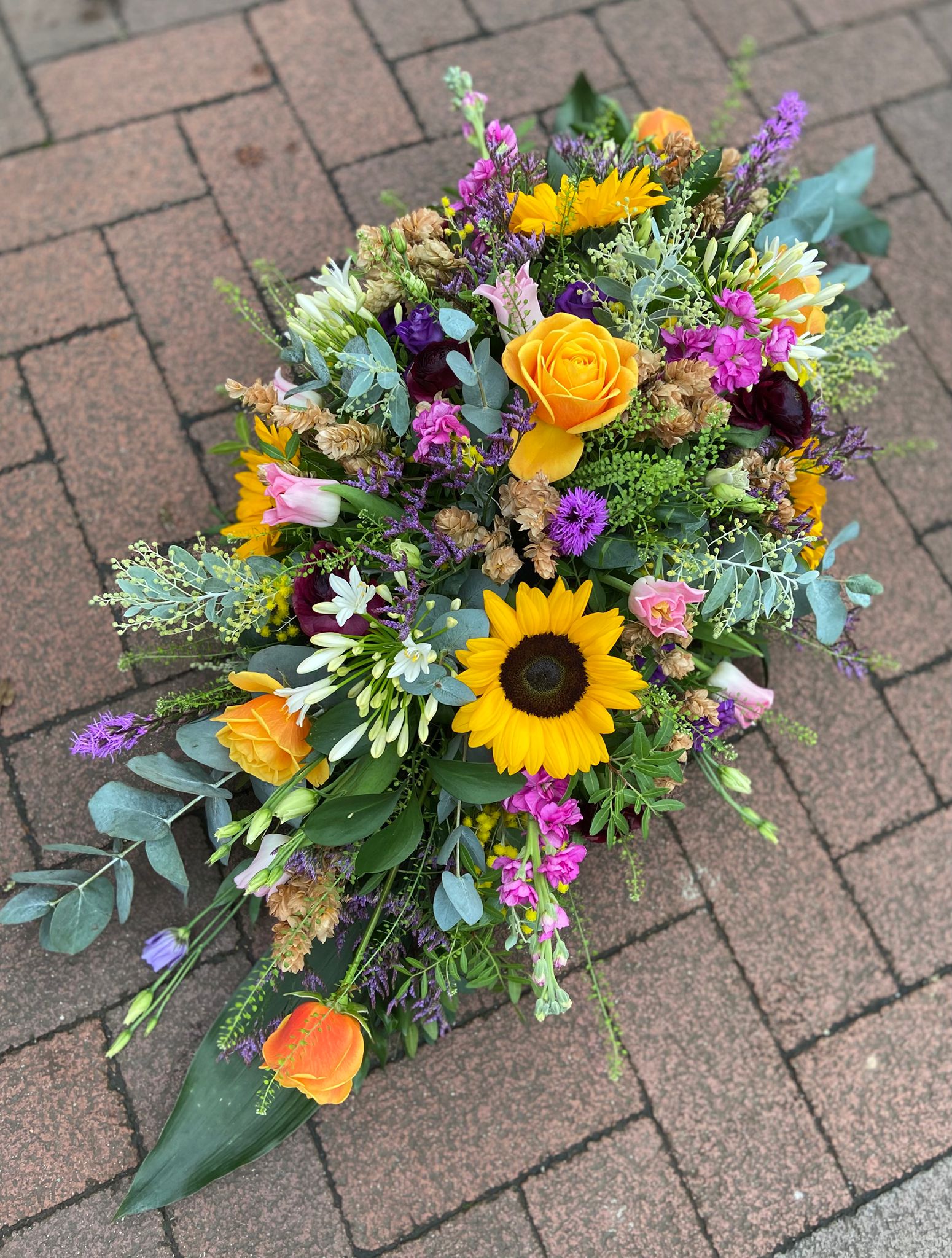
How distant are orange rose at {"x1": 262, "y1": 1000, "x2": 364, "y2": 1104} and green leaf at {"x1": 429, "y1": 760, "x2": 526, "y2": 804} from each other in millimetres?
378

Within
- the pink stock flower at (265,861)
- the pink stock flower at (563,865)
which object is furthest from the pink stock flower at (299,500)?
the pink stock flower at (563,865)

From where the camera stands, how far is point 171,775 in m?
1.46

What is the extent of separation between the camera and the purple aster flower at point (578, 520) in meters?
1.24

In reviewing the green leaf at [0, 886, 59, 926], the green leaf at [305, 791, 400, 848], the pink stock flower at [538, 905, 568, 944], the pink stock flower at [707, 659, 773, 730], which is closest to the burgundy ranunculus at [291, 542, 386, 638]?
the green leaf at [305, 791, 400, 848]

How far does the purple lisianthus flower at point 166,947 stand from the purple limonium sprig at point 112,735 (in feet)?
1.06

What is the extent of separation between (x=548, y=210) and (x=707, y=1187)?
5.36 ft

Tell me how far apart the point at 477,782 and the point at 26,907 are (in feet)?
2.70

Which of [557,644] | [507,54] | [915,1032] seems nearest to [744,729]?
[915,1032]

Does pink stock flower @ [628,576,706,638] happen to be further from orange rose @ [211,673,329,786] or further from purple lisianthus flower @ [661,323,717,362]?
orange rose @ [211,673,329,786]

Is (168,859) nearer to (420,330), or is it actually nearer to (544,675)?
(544,675)

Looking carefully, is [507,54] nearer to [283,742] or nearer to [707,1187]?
[283,742]

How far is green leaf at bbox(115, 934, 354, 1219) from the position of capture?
57.6 inches

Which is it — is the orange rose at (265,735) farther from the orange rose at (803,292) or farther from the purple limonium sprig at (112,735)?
the orange rose at (803,292)

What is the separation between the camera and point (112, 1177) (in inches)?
61.1
